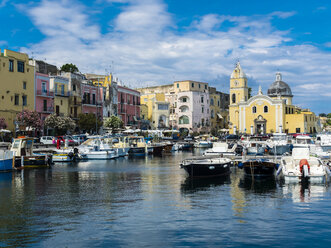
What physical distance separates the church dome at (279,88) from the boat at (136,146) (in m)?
55.3

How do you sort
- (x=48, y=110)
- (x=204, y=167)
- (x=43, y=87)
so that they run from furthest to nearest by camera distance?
1. (x=48, y=110)
2. (x=43, y=87)
3. (x=204, y=167)

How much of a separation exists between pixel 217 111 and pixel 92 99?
1918 inches

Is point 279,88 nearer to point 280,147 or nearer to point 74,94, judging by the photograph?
point 280,147

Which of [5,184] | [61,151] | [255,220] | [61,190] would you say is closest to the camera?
[255,220]

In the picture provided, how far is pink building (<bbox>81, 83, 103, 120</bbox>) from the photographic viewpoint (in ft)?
213

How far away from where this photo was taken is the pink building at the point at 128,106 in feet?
252

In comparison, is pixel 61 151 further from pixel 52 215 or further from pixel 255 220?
pixel 255 220

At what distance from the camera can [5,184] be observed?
84.3 feet

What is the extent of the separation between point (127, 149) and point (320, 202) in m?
34.9

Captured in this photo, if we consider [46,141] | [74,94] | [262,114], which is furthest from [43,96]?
[262,114]

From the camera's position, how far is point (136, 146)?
5422 cm

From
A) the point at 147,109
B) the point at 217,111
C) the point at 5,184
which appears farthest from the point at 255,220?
the point at 217,111

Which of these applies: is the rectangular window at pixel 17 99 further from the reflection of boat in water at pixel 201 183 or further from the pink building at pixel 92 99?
the reflection of boat in water at pixel 201 183

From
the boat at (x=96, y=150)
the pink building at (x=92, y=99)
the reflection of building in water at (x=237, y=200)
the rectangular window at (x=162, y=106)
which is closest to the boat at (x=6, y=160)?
the boat at (x=96, y=150)
